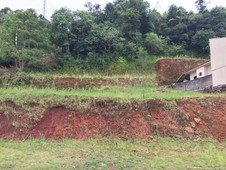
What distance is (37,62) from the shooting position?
22.3m

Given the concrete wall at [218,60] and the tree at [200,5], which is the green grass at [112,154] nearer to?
the concrete wall at [218,60]

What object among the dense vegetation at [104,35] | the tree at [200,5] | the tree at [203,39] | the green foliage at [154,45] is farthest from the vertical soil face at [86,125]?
the tree at [200,5]

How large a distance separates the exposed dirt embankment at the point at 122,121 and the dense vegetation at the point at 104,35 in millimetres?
9350

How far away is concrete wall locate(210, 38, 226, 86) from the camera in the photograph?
61.3 feet

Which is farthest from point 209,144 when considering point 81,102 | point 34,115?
point 34,115

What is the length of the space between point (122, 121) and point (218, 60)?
849cm

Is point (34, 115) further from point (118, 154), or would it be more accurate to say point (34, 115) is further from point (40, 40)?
point (40, 40)

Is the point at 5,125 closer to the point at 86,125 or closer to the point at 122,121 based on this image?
the point at 86,125

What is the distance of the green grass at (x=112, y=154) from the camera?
946 cm

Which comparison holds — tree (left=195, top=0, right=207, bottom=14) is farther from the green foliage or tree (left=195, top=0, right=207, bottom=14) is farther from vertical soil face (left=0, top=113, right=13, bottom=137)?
vertical soil face (left=0, top=113, right=13, bottom=137)

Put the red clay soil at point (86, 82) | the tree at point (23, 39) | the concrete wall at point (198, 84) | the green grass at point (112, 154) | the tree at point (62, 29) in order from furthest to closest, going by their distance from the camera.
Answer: the tree at point (62, 29) → the tree at point (23, 39) → the red clay soil at point (86, 82) → the concrete wall at point (198, 84) → the green grass at point (112, 154)

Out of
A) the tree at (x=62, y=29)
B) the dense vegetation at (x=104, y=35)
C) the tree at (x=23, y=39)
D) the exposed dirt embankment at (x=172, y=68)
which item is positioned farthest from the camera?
the tree at (x=62, y=29)

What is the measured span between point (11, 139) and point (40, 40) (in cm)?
1162

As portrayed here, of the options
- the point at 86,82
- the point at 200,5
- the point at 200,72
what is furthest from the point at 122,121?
the point at 200,5
